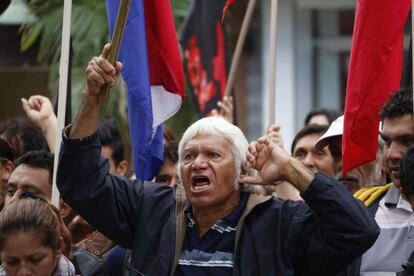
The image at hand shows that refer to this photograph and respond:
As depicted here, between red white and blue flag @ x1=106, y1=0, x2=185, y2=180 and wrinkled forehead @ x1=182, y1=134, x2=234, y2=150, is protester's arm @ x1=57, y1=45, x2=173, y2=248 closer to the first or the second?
wrinkled forehead @ x1=182, y1=134, x2=234, y2=150

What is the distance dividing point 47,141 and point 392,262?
2538 mm

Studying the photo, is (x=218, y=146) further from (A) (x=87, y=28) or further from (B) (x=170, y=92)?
(A) (x=87, y=28)

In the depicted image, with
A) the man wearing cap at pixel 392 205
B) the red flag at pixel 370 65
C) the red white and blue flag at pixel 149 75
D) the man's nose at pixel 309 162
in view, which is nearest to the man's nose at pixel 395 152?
the man wearing cap at pixel 392 205

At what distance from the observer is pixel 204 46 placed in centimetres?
970

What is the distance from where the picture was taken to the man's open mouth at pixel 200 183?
6332mm

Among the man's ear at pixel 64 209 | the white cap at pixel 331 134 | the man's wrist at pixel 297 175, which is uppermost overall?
the man's wrist at pixel 297 175

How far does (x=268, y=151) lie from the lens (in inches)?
244

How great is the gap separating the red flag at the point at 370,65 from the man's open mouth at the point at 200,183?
811mm

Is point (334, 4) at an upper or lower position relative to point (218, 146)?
lower

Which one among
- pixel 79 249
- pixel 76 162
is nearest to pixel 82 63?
pixel 79 249

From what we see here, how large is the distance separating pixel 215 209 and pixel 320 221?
0.55 meters

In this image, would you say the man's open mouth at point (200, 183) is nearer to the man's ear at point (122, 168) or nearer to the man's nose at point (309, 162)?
the man's nose at point (309, 162)

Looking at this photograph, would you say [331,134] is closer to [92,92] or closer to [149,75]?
[149,75]

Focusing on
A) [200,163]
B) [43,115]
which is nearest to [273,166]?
[200,163]
